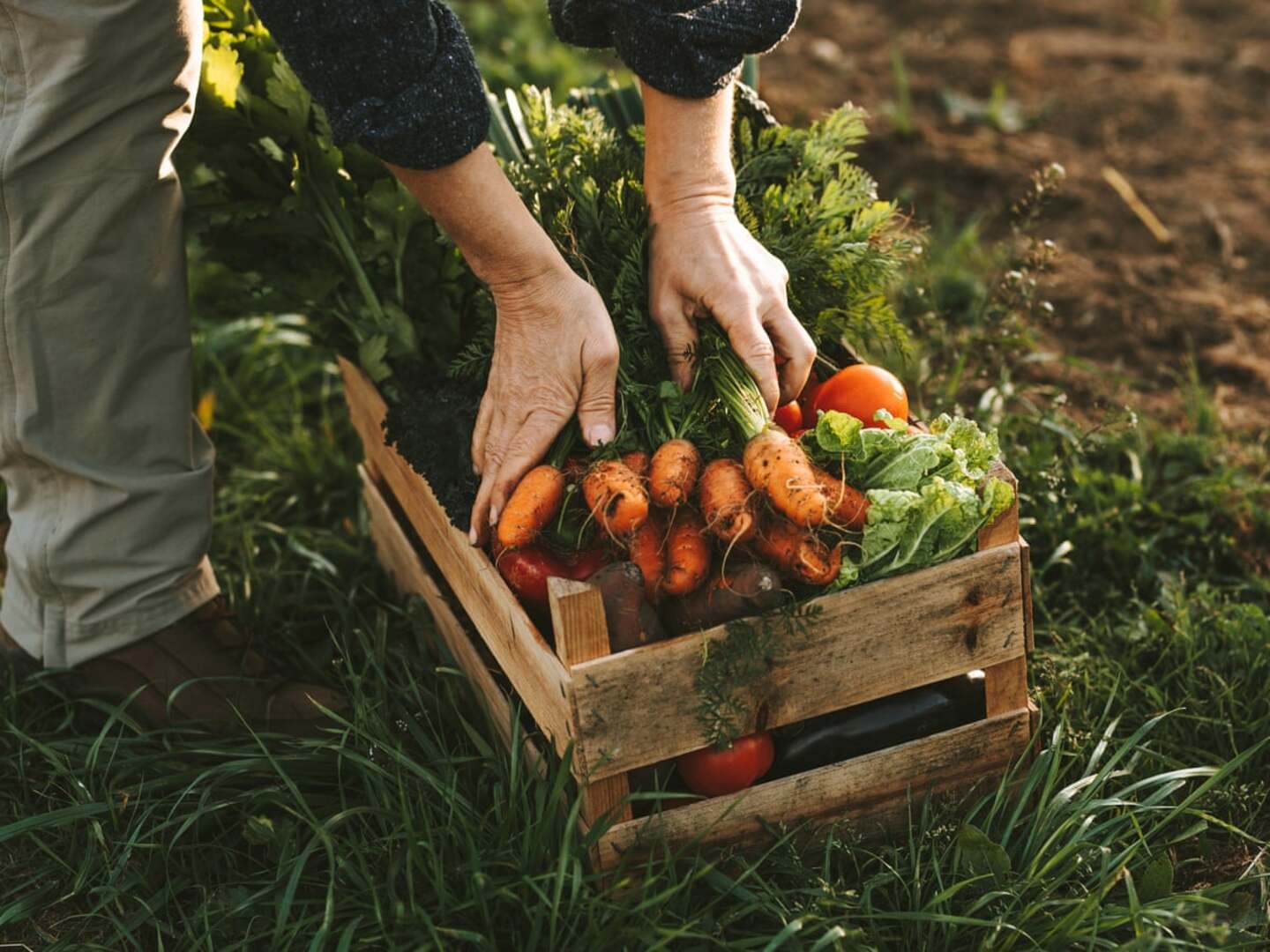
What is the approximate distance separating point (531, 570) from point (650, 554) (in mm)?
201

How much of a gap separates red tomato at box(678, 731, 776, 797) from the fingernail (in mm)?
528

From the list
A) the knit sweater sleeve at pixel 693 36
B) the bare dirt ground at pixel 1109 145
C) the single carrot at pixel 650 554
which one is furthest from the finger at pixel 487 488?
the bare dirt ground at pixel 1109 145

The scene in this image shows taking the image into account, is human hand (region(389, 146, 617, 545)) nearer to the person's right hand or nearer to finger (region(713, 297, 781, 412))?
the person's right hand

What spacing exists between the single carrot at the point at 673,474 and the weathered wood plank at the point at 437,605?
45 centimetres

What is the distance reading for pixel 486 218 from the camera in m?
2.00

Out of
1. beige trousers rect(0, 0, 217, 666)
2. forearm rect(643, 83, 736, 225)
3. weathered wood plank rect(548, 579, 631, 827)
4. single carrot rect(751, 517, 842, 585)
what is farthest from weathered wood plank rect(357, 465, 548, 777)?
forearm rect(643, 83, 736, 225)

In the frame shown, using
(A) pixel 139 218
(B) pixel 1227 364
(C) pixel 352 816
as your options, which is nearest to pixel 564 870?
(C) pixel 352 816

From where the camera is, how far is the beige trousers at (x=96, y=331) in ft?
6.85

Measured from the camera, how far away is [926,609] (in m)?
1.96

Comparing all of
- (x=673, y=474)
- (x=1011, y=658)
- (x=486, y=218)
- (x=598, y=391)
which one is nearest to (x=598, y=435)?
(x=598, y=391)

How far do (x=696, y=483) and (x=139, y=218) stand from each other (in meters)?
1.13

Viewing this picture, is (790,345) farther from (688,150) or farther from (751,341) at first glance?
(688,150)

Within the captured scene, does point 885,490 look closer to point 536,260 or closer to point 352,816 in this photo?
point 536,260

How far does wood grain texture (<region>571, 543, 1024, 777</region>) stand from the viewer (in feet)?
6.08
